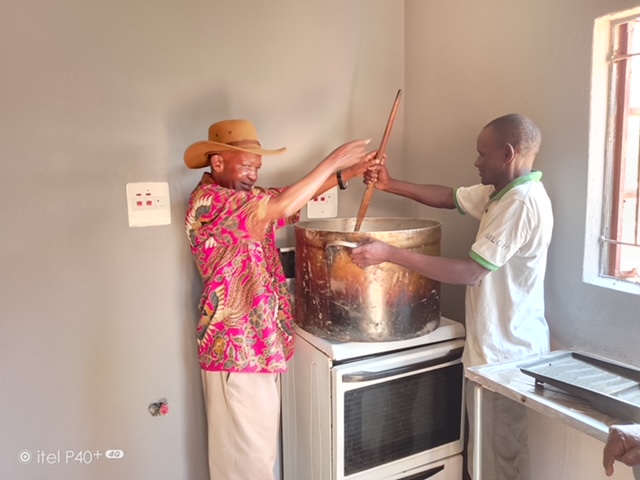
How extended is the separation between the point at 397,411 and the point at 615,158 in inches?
35.4

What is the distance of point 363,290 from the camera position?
1.33 metres

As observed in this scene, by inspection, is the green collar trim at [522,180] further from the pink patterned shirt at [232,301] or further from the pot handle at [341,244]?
the pink patterned shirt at [232,301]

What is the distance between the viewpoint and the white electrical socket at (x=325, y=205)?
5.95 feet

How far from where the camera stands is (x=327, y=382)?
136 cm

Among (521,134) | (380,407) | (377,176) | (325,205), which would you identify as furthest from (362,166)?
(380,407)

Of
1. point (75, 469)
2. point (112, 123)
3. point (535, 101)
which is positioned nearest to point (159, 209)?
point (112, 123)

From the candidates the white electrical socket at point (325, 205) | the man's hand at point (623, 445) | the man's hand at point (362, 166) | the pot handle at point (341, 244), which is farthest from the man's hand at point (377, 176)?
the man's hand at point (623, 445)

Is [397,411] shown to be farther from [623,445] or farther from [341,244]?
[623,445]

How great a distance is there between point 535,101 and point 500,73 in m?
0.17

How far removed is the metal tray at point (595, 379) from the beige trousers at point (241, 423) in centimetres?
72

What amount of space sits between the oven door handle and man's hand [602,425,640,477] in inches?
22.9

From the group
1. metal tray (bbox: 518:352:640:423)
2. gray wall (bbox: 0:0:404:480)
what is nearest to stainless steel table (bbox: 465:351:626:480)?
metal tray (bbox: 518:352:640:423)

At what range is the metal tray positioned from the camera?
38.0 inches

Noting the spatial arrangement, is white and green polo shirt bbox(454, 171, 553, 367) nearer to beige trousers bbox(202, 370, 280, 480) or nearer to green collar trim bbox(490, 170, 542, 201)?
green collar trim bbox(490, 170, 542, 201)
